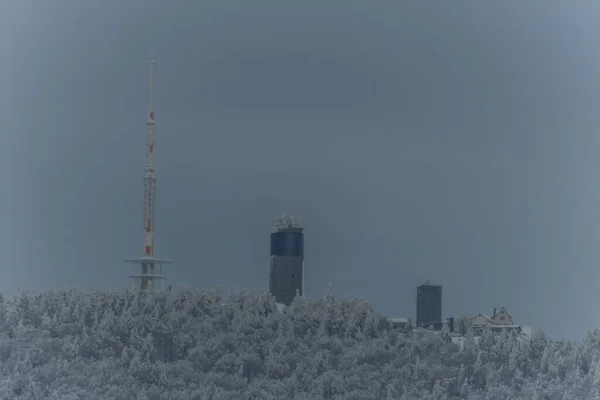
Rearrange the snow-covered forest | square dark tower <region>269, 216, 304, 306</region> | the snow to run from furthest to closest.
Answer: square dark tower <region>269, 216, 304, 306</region>, the snow, the snow-covered forest

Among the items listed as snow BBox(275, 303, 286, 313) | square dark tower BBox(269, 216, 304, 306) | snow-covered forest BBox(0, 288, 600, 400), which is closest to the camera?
snow-covered forest BBox(0, 288, 600, 400)

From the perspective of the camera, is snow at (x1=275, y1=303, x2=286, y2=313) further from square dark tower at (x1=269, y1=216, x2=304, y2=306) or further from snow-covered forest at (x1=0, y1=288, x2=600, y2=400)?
square dark tower at (x1=269, y1=216, x2=304, y2=306)

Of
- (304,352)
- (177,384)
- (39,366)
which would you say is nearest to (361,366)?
(304,352)

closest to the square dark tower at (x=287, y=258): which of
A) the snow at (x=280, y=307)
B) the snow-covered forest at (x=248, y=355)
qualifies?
the snow at (x=280, y=307)

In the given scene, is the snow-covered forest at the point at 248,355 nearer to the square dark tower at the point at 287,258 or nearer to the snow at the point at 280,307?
the snow at the point at 280,307

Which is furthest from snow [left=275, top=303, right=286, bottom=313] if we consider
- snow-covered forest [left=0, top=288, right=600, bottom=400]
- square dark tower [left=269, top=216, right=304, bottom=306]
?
square dark tower [left=269, top=216, right=304, bottom=306]

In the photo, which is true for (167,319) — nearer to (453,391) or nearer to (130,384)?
(130,384)

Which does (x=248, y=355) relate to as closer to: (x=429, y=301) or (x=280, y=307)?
(x=280, y=307)
